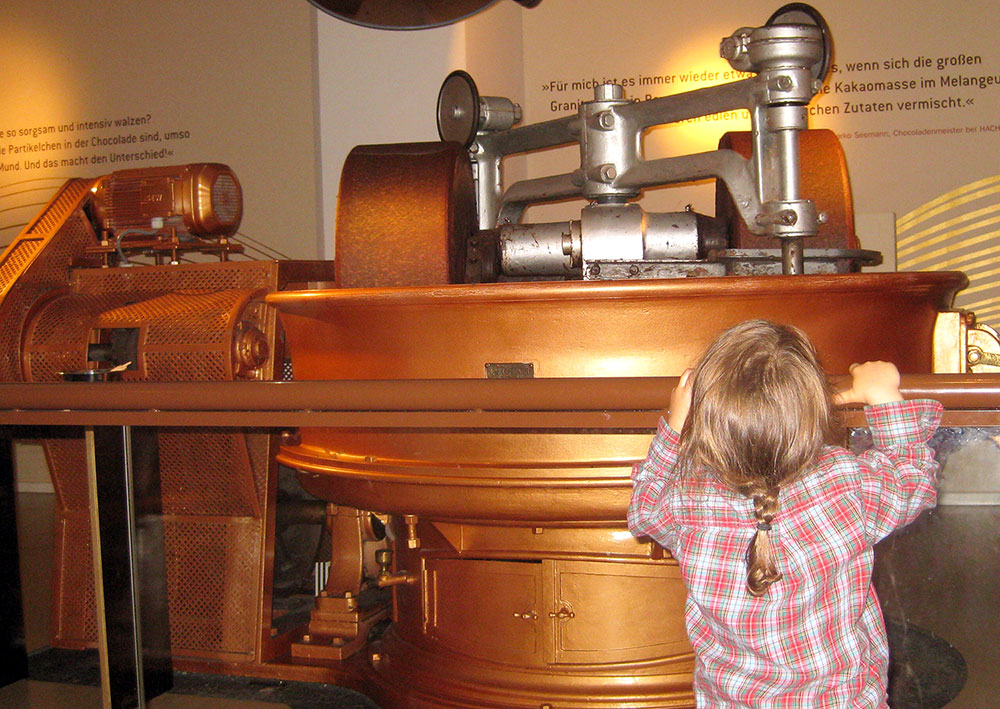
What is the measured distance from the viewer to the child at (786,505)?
930mm

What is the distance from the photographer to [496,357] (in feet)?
5.47

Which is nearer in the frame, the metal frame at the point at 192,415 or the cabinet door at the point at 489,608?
the metal frame at the point at 192,415

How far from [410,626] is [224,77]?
367 centimetres

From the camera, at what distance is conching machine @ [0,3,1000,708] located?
61.8 inches

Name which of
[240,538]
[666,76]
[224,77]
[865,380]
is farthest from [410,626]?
[224,77]

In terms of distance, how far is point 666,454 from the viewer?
102cm

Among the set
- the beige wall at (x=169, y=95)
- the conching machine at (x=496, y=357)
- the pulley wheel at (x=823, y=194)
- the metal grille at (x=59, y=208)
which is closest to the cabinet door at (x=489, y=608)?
the conching machine at (x=496, y=357)

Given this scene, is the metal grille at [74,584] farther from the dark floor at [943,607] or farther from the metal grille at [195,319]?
the metal grille at [195,319]

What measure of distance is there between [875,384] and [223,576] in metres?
1.82

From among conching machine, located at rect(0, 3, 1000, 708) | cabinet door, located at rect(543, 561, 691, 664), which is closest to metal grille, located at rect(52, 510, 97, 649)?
conching machine, located at rect(0, 3, 1000, 708)

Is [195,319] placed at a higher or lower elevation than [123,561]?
higher

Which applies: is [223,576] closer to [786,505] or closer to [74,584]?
[74,584]

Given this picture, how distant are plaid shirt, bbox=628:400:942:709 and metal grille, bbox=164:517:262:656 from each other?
3.62 feet

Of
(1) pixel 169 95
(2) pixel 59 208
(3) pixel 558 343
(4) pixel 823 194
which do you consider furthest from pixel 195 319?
(1) pixel 169 95
